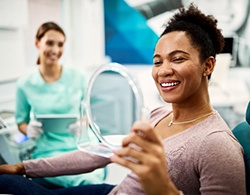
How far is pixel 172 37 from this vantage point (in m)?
0.99

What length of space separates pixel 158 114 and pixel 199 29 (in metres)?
0.38

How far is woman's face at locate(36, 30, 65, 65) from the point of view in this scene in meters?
1.92

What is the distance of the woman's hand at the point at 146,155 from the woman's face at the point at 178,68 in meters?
0.36

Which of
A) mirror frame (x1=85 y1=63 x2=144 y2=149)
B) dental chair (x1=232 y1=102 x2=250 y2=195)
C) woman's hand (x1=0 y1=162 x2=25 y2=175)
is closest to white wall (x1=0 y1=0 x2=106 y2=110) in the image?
woman's hand (x1=0 y1=162 x2=25 y2=175)

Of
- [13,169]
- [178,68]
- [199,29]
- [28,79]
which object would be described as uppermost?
[199,29]

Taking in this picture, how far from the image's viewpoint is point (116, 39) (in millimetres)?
3855

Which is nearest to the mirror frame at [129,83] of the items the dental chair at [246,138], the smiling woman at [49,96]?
the dental chair at [246,138]

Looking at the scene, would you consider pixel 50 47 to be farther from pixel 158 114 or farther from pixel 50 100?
pixel 158 114

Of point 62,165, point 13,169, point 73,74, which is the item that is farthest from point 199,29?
point 73,74

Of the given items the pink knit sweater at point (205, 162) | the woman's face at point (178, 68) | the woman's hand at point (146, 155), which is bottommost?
the pink knit sweater at point (205, 162)

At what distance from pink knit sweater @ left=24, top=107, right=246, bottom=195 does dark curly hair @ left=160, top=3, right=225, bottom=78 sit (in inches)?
9.0

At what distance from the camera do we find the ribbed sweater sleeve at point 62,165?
1160 millimetres

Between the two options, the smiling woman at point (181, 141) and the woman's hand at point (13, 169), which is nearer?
the smiling woman at point (181, 141)

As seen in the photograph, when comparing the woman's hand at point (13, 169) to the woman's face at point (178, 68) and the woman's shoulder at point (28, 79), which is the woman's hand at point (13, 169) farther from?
the woman's shoulder at point (28, 79)
